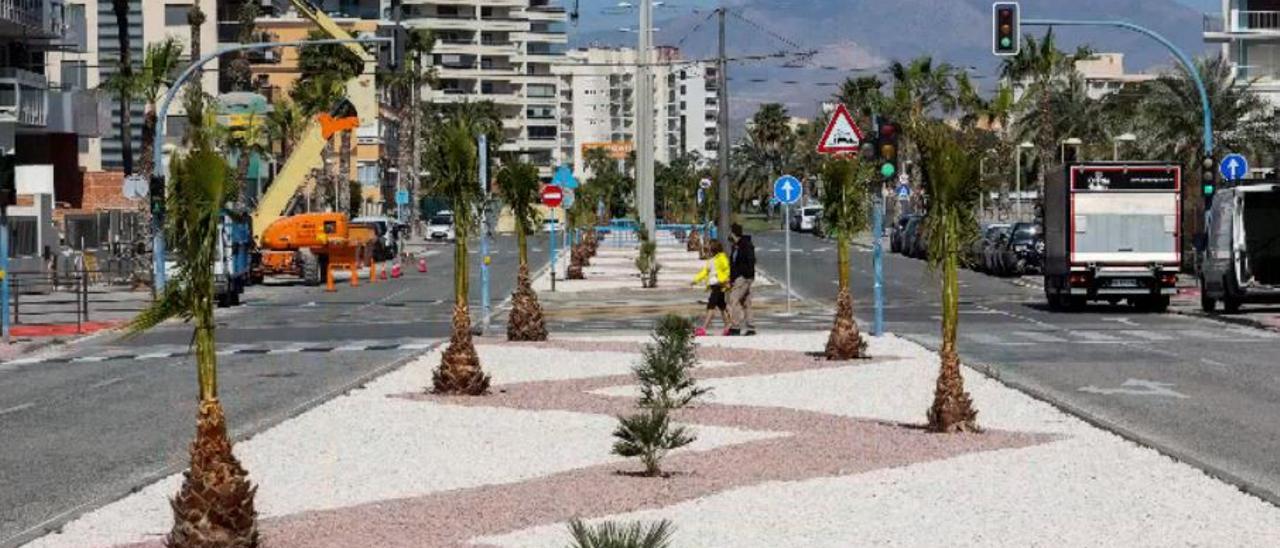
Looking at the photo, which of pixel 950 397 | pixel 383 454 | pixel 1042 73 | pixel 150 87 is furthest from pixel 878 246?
pixel 1042 73

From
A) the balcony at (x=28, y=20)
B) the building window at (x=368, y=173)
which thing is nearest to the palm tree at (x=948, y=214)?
the balcony at (x=28, y=20)

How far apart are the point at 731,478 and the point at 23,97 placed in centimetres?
6131

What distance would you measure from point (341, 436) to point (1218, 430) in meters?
7.84

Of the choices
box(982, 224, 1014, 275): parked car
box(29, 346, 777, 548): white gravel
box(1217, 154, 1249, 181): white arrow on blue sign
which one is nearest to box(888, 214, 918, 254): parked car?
box(982, 224, 1014, 275): parked car

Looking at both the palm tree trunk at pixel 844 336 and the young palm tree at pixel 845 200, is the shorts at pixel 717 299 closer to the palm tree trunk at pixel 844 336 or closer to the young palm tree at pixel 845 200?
the young palm tree at pixel 845 200

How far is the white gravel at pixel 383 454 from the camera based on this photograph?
16.1 meters

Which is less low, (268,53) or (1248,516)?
(268,53)

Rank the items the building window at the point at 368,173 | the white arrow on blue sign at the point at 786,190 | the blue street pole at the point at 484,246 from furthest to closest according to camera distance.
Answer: the building window at the point at 368,173
the white arrow on blue sign at the point at 786,190
the blue street pole at the point at 484,246

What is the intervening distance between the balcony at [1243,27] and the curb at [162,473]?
8028cm

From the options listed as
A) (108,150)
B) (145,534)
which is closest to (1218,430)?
(145,534)

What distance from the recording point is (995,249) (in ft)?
241

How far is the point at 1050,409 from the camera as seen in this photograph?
23.9m

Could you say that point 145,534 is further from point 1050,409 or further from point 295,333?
point 295,333

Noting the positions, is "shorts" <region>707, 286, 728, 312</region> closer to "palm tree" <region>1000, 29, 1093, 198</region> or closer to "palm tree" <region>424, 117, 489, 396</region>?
"palm tree" <region>424, 117, 489, 396</region>
